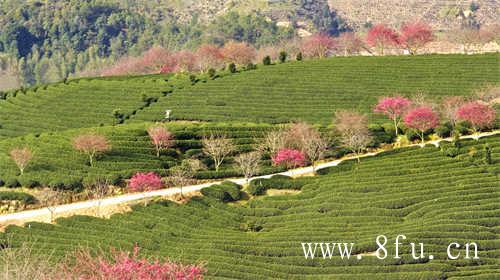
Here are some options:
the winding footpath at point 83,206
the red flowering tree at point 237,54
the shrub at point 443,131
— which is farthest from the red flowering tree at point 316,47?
the winding footpath at point 83,206

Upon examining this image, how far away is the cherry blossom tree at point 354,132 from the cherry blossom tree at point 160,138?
1517 cm

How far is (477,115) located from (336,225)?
971 inches

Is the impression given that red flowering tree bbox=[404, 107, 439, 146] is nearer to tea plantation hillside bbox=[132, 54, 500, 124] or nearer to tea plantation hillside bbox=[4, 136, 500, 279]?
tea plantation hillside bbox=[4, 136, 500, 279]

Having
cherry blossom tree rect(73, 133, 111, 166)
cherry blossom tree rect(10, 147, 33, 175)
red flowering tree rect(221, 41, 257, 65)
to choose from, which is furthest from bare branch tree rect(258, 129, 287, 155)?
red flowering tree rect(221, 41, 257, 65)

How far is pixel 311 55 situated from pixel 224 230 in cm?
8125

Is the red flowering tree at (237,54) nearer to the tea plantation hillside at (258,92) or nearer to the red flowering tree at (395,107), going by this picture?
the tea plantation hillside at (258,92)

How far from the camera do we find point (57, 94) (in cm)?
10450

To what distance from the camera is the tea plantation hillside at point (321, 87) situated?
91.9 m

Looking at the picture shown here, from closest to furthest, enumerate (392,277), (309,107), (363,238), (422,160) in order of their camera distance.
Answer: (392,277) < (363,238) < (422,160) < (309,107)

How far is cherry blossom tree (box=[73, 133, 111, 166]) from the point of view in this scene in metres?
74.2

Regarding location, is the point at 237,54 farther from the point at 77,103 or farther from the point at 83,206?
the point at 83,206

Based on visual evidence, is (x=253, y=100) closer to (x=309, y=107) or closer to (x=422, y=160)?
(x=309, y=107)

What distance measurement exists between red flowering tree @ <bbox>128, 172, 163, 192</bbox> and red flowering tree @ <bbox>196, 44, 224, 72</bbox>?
59.1m

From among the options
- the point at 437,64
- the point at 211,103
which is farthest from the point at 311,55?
the point at 211,103
